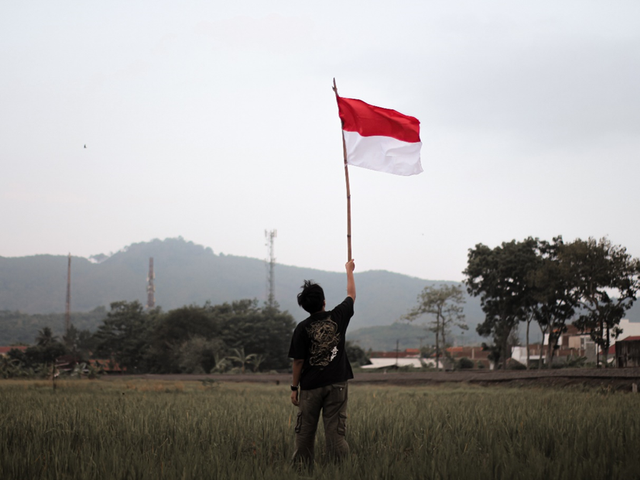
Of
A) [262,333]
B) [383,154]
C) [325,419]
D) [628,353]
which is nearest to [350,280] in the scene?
[325,419]

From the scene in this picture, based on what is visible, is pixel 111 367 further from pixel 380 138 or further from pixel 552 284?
pixel 380 138

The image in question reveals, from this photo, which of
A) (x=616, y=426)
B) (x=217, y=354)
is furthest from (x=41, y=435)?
(x=217, y=354)

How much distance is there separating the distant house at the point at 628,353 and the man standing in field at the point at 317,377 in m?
31.2

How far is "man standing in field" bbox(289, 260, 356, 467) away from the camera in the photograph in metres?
6.56

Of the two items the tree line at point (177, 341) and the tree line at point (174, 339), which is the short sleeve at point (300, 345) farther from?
the tree line at point (174, 339)

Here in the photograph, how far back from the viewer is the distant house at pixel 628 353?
3338cm

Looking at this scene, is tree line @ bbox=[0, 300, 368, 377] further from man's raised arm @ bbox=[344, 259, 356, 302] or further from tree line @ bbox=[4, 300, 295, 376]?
man's raised arm @ bbox=[344, 259, 356, 302]

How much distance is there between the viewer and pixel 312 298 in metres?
6.65

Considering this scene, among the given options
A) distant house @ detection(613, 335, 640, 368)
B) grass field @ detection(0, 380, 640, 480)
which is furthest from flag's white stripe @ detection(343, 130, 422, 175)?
distant house @ detection(613, 335, 640, 368)

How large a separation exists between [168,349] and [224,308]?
14.7 m

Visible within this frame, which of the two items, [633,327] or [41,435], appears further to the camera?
[633,327]

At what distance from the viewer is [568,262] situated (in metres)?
47.2

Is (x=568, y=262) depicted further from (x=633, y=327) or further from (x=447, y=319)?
(x=633, y=327)

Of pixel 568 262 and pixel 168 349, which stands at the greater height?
pixel 568 262
